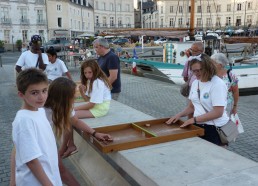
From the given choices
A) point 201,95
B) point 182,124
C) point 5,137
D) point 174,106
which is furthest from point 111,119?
point 174,106

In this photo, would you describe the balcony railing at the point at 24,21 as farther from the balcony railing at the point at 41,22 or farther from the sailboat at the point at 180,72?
the sailboat at the point at 180,72

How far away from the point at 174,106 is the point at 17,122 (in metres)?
7.17

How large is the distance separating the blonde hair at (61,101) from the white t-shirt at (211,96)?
150cm

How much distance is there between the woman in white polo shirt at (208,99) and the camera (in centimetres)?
333

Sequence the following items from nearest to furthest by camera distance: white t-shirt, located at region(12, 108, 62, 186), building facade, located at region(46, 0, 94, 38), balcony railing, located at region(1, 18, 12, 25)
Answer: white t-shirt, located at region(12, 108, 62, 186) → balcony railing, located at region(1, 18, 12, 25) → building facade, located at region(46, 0, 94, 38)

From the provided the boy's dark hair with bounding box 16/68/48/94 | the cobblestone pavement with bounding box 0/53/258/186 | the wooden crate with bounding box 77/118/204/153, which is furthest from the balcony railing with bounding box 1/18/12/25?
the boy's dark hair with bounding box 16/68/48/94

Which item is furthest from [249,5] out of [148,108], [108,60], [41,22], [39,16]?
[108,60]

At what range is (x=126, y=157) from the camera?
9.24 feet

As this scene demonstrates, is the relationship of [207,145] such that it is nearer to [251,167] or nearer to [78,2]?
[251,167]

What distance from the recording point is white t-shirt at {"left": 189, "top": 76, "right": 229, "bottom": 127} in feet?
10.9

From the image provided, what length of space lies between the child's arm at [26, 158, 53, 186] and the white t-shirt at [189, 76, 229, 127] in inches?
79.7

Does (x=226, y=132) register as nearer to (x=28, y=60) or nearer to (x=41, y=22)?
(x=28, y=60)

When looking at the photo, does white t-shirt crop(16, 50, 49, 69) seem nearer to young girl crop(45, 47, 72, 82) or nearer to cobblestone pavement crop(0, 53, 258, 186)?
young girl crop(45, 47, 72, 82)

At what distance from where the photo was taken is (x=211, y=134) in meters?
3.52
